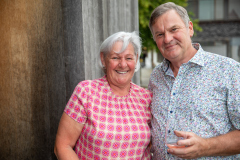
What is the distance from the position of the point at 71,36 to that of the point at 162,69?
40.9 inches

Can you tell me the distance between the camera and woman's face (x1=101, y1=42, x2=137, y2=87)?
2.19m

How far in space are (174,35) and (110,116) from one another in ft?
2.93

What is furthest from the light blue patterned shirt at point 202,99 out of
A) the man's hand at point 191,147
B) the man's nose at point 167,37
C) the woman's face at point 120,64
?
the woman's face at point 120,64

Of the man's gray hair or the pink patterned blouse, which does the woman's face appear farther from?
the man's gray hair

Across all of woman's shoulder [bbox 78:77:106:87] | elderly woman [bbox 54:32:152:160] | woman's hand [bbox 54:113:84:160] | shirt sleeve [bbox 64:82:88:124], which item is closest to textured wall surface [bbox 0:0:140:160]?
woman's shoulder [bbox 78:77:106:87]

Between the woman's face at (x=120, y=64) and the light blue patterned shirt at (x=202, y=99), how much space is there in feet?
1.25

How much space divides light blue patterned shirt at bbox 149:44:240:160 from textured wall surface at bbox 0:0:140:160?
3.29 feet

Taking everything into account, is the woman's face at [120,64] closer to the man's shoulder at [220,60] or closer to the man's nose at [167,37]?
the man's nose at [167,37]

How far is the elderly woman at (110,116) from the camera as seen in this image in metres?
1.98

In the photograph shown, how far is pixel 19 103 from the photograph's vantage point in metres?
2.74

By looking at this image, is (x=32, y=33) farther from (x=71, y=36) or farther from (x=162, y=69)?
(x=162, y=69)

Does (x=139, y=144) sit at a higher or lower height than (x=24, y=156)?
higher

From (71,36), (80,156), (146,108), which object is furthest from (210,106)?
(71,36)

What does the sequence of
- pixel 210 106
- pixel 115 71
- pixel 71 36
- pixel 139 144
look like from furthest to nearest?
1. pixel 71 36
2. pixel 115 71
3. pixel 139 144
4. pixel 210 106
